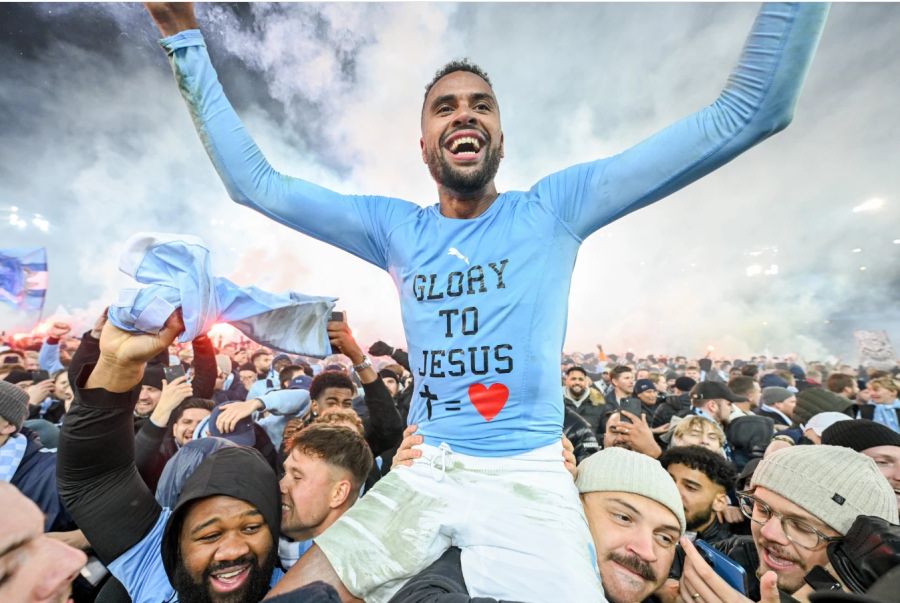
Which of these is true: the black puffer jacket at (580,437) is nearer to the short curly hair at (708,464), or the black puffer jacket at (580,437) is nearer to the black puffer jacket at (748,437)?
the short curly hair at (708,464)

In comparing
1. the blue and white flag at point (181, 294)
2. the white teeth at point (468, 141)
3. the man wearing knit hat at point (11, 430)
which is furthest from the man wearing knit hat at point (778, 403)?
the man wearing knit hat at point (11, 430)

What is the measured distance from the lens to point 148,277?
163cm

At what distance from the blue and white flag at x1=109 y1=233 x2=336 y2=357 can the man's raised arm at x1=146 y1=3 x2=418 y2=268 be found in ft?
1.06

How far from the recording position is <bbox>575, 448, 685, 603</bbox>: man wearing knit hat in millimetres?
1983

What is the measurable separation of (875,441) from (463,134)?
14.2ft

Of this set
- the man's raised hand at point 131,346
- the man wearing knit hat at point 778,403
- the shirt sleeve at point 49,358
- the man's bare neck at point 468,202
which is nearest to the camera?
the man's raised hand at point 131,346

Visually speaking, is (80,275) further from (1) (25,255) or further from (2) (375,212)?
(2) (375,212)

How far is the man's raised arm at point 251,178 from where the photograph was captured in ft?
5.17

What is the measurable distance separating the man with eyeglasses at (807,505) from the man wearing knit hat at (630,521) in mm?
675

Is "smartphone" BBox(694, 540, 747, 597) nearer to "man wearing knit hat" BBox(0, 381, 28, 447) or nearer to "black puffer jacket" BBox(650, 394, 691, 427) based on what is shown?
"man wearing knit hat" BBox(0, 381, 28, 447)

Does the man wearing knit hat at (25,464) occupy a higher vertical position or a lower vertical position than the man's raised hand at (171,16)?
lower

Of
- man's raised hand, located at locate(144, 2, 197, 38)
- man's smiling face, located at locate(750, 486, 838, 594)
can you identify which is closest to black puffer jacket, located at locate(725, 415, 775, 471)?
man's smiling face, located at locate(750, 486, 838, 594)

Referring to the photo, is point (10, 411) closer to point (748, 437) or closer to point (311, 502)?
point (311, 502)

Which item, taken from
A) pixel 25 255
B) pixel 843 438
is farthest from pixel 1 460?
pixel 25 255
